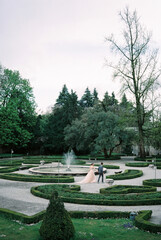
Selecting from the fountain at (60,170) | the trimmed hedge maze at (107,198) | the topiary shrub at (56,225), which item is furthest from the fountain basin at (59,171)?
the topiary shrub at (56,225)

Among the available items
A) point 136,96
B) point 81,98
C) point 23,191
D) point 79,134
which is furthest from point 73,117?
point 23,191

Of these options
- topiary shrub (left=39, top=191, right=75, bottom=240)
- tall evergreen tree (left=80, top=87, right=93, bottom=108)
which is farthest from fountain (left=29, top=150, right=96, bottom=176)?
tall evergreen tree (left=80, top=87, right=93, bottom=108)

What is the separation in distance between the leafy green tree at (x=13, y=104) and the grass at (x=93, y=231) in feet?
107

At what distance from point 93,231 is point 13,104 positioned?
35863 millimetres

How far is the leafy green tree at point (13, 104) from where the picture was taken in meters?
40.3

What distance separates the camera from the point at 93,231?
752 centimetres

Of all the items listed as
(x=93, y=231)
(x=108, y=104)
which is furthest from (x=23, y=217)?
(x=108, y=104)

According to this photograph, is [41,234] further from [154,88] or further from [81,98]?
[81,98]

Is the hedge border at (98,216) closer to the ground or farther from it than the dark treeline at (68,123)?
closer to the ground

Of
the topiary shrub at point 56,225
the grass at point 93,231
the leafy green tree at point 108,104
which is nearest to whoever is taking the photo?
the topiary shrub at point 56,225

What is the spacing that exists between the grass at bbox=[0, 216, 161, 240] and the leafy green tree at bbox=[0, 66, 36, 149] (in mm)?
32670

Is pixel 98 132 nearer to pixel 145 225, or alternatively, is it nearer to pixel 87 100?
pixel 145 225

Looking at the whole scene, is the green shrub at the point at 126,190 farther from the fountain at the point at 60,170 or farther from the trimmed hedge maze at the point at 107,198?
the fountain at the point at 60,170

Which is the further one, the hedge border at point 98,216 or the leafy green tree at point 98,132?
the leafy green tree at point 98,132
